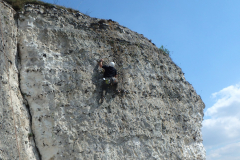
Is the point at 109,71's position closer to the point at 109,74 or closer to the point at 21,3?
the point at 109,74

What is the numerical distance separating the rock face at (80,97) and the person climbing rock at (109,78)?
0.56ft

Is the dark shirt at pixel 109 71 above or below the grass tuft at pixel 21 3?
below

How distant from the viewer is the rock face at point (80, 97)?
7.65m

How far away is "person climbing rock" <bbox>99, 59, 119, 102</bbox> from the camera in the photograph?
912 centimetres

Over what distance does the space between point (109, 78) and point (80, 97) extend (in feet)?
3.83

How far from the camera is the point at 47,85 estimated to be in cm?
819

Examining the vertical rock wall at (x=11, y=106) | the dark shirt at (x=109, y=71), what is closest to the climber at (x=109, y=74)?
the dark shirt at (x=109, y=71)

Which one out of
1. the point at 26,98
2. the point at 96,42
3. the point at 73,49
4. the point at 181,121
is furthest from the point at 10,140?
the point at 181,121

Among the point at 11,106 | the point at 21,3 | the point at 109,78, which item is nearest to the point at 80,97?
the point at 109,78

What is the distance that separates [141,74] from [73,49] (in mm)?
2745

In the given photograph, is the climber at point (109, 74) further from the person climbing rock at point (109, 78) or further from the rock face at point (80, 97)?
the rock face at point (80, 97)

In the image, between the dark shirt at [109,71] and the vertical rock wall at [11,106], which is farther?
the dark shirt at [109,71]

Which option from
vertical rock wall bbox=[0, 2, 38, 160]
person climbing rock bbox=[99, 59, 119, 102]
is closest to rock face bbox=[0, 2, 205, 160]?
vertical rock wall bbox=[0, 2, 38, 160]

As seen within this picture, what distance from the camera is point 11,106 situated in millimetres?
7230
